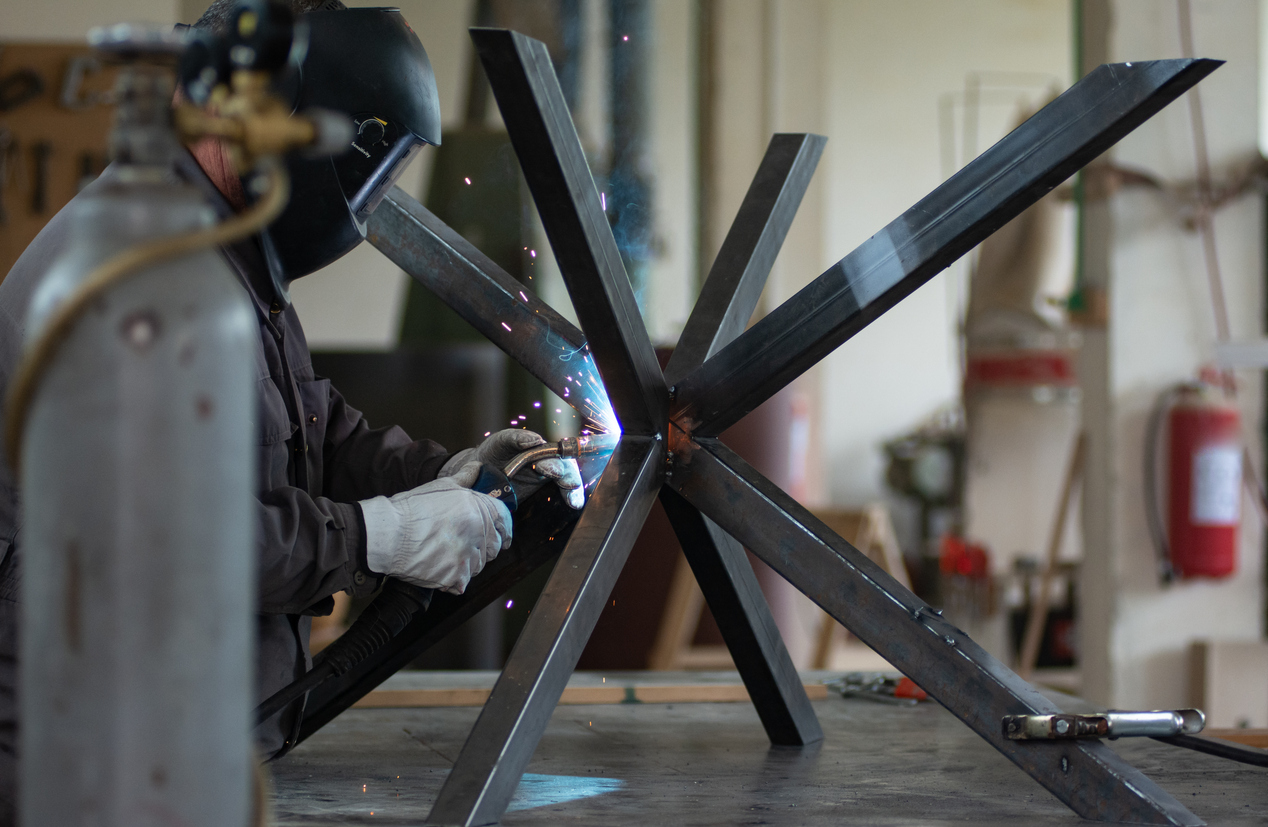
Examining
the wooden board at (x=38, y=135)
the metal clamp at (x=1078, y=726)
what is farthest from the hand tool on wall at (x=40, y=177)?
the metal clamp at (x=1078, y=726)

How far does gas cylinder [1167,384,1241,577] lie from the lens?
3115mm

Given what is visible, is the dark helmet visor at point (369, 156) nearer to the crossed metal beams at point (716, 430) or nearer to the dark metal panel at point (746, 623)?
the crossed metal beams at point (716, 430)

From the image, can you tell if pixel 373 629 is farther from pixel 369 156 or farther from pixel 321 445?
pixel 369 156

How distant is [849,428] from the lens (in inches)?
323

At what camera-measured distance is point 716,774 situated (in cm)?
121

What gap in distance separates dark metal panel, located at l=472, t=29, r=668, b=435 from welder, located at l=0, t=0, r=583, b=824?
12cm

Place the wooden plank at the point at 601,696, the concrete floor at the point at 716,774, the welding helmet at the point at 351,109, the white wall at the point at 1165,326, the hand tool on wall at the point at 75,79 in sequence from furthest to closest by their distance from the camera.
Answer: the white wall at the point at 1165,326 → the hand tool on wall at the point at 75,79 → the wooden plank at the point at 601,696 → the welding helmet at the point at 351,109 → the concrete floor at the point at 716,774

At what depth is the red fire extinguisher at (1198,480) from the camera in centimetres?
312

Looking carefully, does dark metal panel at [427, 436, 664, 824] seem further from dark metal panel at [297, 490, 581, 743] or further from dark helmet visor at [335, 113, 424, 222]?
dark helmet visor at [335, 113, 424, 222]

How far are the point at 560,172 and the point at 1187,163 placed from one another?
2.85m

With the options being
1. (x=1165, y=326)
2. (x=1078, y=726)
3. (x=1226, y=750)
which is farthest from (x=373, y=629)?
(x=1165, y=326)

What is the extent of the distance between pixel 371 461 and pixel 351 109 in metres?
0.40

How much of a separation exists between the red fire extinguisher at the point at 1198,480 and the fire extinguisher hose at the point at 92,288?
3.04 meters

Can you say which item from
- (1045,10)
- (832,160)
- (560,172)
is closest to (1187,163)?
(560,172)
